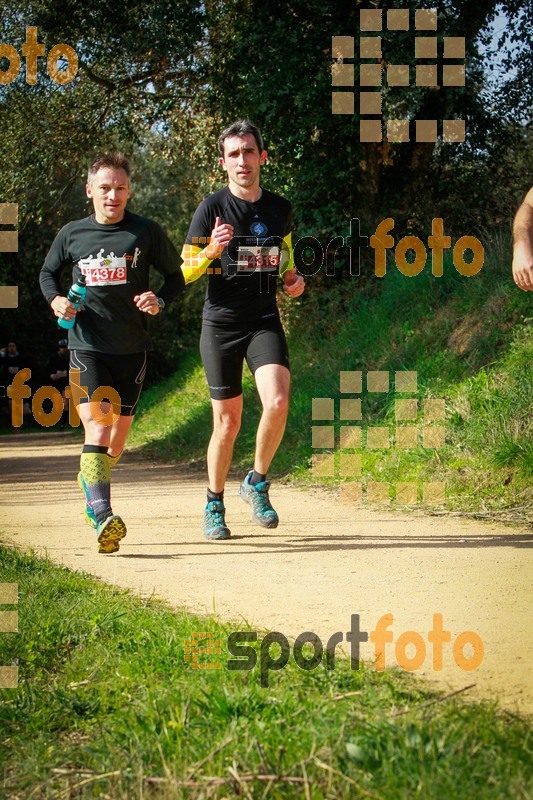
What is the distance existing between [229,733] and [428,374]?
7628 mm

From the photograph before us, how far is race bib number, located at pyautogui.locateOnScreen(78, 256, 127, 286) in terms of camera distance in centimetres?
623

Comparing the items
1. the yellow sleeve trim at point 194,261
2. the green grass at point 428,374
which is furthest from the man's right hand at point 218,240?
the green grass at point 428,374

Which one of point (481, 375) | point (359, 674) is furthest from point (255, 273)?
point (359, 674)

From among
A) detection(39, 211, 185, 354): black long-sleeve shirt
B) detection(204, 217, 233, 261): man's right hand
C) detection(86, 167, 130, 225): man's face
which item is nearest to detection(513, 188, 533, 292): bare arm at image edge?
detection(204, 217, 233, 261): man's right hand

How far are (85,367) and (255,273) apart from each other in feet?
3.96

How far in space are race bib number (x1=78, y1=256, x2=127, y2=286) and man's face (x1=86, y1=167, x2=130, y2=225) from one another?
32 cm

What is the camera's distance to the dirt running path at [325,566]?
3879 millimetres

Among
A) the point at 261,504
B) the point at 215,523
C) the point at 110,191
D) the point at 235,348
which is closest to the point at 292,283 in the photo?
the point at 235,348

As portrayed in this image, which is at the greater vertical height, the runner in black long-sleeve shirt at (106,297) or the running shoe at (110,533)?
the runner in black long-sleeve shirt at (106,297)

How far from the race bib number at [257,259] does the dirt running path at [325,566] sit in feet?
5.57

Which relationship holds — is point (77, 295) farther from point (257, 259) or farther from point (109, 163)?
point (257, 259)

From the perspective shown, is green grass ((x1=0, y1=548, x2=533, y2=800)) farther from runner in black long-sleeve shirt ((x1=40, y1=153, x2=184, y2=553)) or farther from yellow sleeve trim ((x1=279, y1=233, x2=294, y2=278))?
yellow sleeve trim ((x1=279, y1=233, x2=294, y2=278))

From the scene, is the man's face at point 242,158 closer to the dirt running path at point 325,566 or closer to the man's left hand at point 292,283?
the man's left hand at point 292,283

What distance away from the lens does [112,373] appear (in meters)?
6.45
